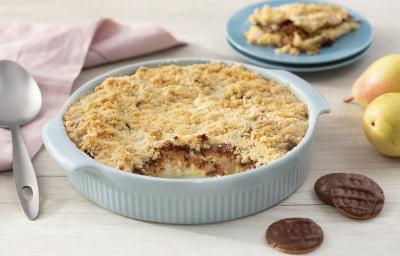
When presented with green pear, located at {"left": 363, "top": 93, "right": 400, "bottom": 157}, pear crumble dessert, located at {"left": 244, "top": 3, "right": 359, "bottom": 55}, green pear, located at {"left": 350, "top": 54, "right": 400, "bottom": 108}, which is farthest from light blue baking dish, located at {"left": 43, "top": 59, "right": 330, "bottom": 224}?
pear crumble dessert, located at {"left": 244, "top": 3, "right": 359, "bottom": 55}

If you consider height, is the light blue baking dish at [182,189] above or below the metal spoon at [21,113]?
above

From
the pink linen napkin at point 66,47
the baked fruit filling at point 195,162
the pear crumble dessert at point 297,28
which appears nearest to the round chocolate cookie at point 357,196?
the baked fruit filling at point 195,162

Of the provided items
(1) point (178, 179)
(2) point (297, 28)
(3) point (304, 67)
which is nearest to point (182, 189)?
(1) point (178, 179)

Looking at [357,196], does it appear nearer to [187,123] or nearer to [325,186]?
[325,186]

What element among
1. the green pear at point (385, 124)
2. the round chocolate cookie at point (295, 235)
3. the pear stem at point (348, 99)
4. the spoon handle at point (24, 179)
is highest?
the green pear at point (385, 124)

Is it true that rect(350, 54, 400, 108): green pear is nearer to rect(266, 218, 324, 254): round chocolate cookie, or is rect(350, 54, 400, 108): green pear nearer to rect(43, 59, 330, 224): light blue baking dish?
rect(43, 59, 330, 224): light blue baking dish

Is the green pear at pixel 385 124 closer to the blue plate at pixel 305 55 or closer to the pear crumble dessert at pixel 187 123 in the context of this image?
the pear crumble dessert at pixel 187 123

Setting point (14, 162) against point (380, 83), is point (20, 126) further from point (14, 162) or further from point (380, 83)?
point (380, 83)
